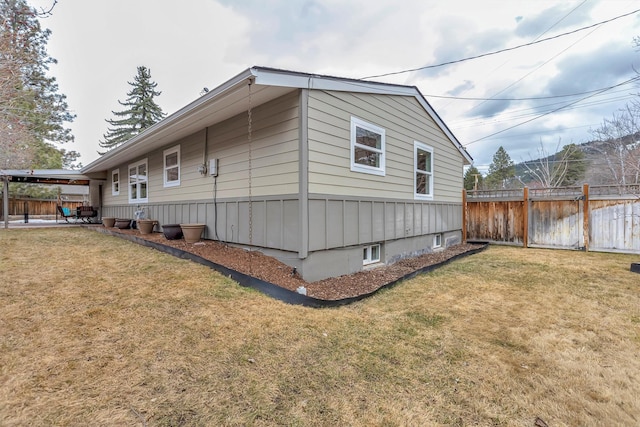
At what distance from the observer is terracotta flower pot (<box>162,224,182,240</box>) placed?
6.61 m

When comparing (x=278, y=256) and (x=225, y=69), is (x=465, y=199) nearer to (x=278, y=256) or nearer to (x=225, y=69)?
(x=278, y=256)

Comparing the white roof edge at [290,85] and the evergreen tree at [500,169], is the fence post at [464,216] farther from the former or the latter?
the evergreen tree at [500,169]

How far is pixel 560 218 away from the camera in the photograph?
8070 millimetres

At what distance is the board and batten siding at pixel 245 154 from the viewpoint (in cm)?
445

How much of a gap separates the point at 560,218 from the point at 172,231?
1059 centimetres

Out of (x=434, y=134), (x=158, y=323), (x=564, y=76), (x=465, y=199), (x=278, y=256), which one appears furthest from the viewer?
(x=564, y=76)

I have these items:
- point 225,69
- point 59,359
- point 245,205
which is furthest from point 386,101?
point 225,69

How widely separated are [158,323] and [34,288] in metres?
2.20

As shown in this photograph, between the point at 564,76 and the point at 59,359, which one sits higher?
the point at 564,76

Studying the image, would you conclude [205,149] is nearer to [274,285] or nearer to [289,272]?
[289,272]

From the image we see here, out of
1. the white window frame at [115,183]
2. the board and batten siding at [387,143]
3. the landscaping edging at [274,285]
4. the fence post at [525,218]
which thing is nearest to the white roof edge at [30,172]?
the white window frame at [115,183]

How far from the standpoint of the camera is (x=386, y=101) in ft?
20.2

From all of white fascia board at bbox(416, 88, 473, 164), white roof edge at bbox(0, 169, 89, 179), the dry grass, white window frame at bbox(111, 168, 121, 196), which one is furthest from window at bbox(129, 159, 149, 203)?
white fascia board at bbox(416, 88, 473, 164)

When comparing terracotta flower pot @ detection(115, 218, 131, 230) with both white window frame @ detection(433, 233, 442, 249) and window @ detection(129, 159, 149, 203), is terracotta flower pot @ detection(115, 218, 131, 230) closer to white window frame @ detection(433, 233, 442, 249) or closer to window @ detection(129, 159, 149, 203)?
window @ detection(129, 159, 149, 203)
